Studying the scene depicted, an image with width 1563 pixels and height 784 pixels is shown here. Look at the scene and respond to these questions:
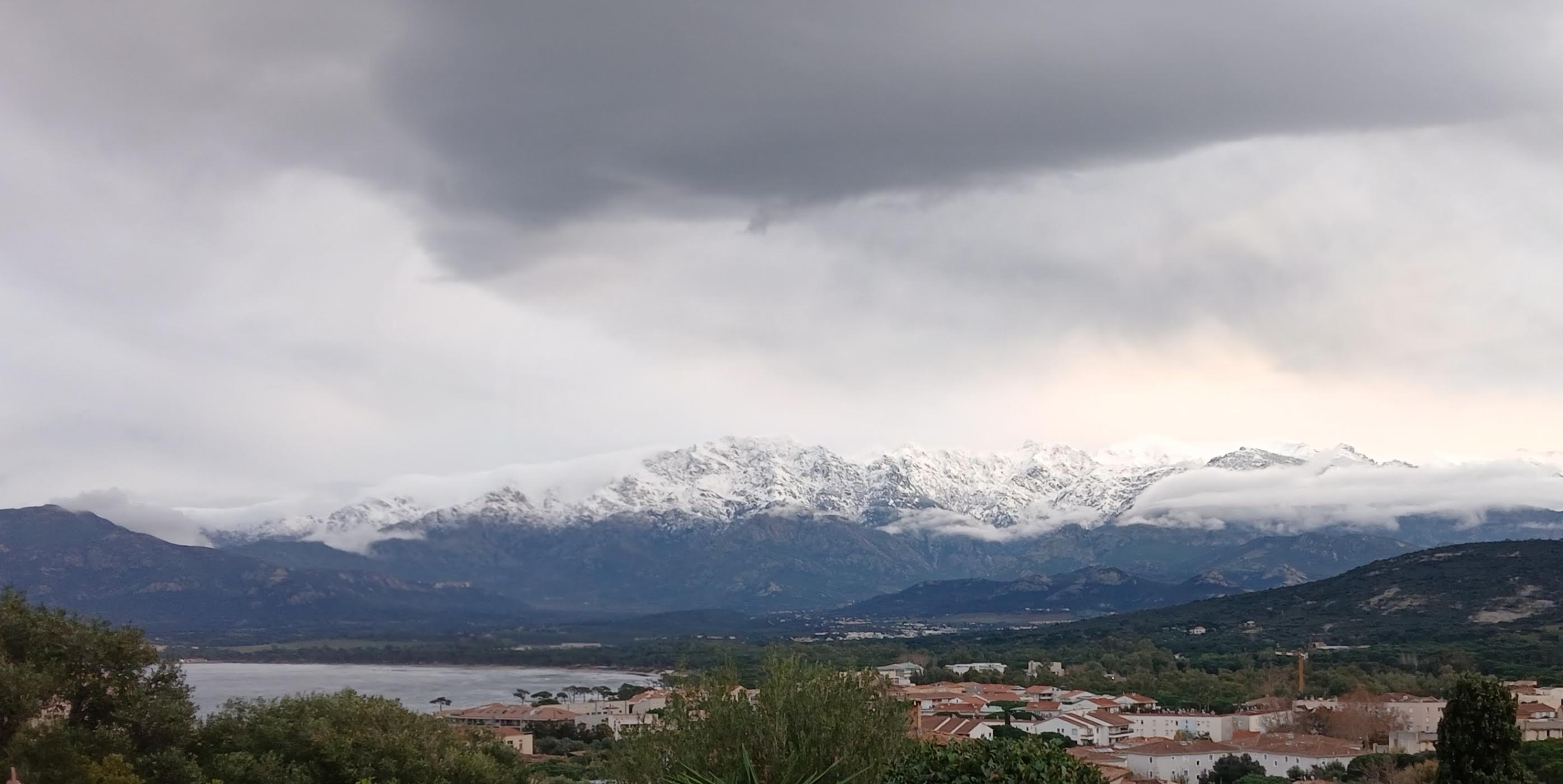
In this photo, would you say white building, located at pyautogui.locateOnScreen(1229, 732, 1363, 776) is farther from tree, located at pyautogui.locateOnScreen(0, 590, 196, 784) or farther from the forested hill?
the forested hill

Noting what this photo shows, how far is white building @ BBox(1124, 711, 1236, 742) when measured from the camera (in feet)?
252

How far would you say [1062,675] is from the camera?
120188 millimetres

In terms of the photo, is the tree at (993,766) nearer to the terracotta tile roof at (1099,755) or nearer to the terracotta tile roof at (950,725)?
the terracotta tile roof at (1099,755)

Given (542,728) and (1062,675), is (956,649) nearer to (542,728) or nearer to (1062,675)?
(1062,675)

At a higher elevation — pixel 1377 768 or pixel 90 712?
pixel 90 712

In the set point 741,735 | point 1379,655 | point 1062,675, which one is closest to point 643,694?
point 1062,675

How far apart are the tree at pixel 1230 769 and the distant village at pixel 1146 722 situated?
44 centimetres

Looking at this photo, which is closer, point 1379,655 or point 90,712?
point 90,712

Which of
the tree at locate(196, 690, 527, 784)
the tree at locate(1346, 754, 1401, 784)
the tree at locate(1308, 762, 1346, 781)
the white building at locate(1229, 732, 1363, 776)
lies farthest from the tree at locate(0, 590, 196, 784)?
the white building at locate(1229, 732, 1363, 776)

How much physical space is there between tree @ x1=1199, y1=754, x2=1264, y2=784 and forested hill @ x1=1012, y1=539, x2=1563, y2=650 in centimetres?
7880

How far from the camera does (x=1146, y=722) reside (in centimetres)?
7944

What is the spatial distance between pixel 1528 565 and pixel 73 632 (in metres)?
158

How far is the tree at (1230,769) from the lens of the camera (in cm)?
6034

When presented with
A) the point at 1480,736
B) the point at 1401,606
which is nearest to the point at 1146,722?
the point at 1480,736
